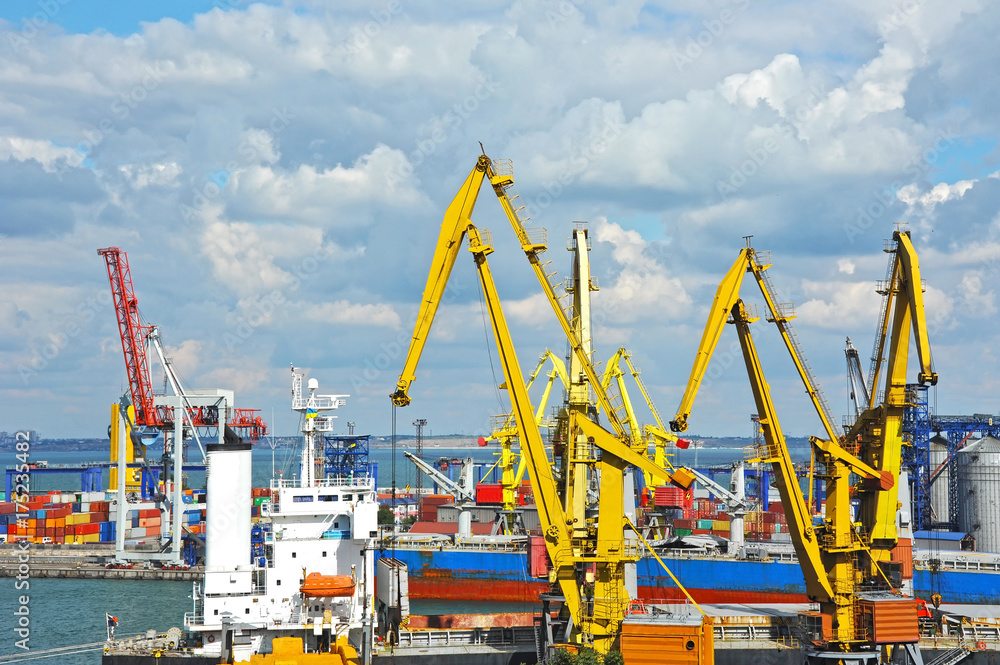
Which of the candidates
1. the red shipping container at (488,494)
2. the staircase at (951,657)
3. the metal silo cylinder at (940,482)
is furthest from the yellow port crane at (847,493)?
the red shipping container at (488,494)

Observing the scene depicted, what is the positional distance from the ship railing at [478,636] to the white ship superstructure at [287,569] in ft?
9.10

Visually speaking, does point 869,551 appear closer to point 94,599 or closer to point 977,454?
point 977,454

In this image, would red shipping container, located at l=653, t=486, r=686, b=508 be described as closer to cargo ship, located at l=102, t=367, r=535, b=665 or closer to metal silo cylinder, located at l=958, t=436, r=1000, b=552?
metal silo cylinder, located at l=958, t=436, r=1000, b=552

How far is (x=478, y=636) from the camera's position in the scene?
3609cm

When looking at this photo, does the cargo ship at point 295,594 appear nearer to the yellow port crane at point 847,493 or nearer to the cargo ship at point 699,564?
the yellow port crane at point 847,493

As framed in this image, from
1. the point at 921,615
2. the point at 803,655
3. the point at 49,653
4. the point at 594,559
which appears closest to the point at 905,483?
the point at 921,615

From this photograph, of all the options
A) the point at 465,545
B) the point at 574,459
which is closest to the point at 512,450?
the point at 465,545

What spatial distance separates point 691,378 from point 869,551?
905 centimetres

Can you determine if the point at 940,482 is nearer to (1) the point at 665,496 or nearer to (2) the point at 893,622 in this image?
(1) the point at 665,496

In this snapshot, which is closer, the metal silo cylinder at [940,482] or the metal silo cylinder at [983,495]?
the metal silo cylinder at [983,495]

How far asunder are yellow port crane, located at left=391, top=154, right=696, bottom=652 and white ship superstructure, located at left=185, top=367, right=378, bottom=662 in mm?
5470

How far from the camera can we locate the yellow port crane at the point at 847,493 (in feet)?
109

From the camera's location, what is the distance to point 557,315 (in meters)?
33.4

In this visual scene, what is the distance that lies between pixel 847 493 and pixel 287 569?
65.2 feet
